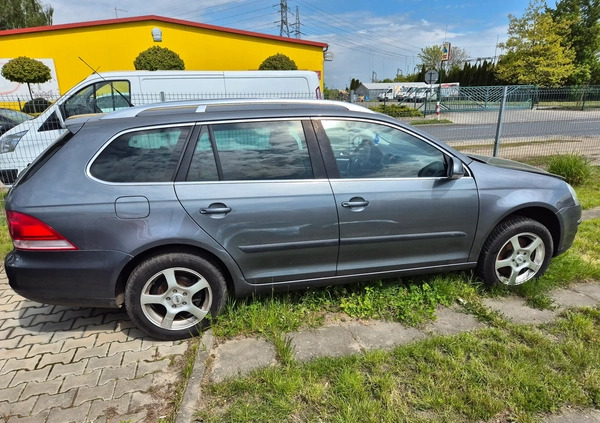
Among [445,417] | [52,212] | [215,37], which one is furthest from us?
[215,37]

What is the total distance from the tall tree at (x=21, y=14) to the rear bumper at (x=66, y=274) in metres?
39.8

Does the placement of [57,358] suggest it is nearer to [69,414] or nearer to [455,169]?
[69,414]

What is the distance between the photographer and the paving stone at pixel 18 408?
2213 mm

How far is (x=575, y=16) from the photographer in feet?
133

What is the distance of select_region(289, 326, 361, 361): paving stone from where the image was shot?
2.67m

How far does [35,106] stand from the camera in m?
8.20

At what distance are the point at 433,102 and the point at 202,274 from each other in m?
22.3

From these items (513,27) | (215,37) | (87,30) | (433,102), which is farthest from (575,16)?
(87,30)

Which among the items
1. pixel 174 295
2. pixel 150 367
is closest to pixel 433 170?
pixel 174 295

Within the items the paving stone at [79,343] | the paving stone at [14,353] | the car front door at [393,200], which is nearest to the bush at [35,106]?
the paving stone at [14,353]

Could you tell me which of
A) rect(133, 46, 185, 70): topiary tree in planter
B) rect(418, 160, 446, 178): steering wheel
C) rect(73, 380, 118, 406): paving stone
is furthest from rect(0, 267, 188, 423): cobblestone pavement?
rect(133, 46, 185, 70): topiary tree in planter

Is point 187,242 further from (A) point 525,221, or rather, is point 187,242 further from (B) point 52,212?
(A) point 525,221

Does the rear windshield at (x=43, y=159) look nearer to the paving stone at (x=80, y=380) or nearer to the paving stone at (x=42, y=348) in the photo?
the paving stone at (x=42, y=348)

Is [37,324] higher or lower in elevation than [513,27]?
lower
